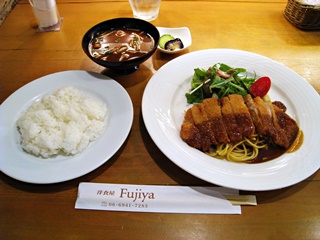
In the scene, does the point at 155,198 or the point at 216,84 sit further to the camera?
the point at 216,84

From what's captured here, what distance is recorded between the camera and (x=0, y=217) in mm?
1455

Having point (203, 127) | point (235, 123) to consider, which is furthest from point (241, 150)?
point (203, 127)

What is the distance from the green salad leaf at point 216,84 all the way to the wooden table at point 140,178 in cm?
49

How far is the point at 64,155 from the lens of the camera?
1650 mm

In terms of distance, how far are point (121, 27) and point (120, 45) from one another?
0.95 ft

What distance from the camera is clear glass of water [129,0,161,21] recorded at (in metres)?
2.91

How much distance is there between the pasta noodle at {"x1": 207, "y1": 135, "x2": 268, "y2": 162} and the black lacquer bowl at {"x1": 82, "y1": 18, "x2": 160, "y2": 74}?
987 millimetres

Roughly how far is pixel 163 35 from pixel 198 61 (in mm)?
568

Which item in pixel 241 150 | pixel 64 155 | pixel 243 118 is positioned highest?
pixel 243 118

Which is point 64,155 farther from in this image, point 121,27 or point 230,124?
point 121,27

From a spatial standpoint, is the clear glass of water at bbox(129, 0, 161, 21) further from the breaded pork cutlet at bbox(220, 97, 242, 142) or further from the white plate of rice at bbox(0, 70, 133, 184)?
the breaded pork cutlet at bbox(220, 97, 242, 142)

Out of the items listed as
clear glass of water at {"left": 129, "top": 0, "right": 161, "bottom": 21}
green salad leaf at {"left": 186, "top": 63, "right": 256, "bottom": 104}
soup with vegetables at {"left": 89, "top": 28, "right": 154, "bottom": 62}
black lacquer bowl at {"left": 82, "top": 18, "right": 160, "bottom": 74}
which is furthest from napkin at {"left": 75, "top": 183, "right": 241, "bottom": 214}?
clear glass of water at {"left": 129, "top": 0, "right": 161, "bottom": 21}

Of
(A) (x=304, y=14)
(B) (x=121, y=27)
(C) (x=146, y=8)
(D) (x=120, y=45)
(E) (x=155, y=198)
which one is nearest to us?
(E) (x=155, y=198)

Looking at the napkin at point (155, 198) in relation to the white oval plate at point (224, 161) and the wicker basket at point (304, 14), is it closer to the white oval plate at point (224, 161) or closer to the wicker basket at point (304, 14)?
the white oval plate at point (224, 161)
